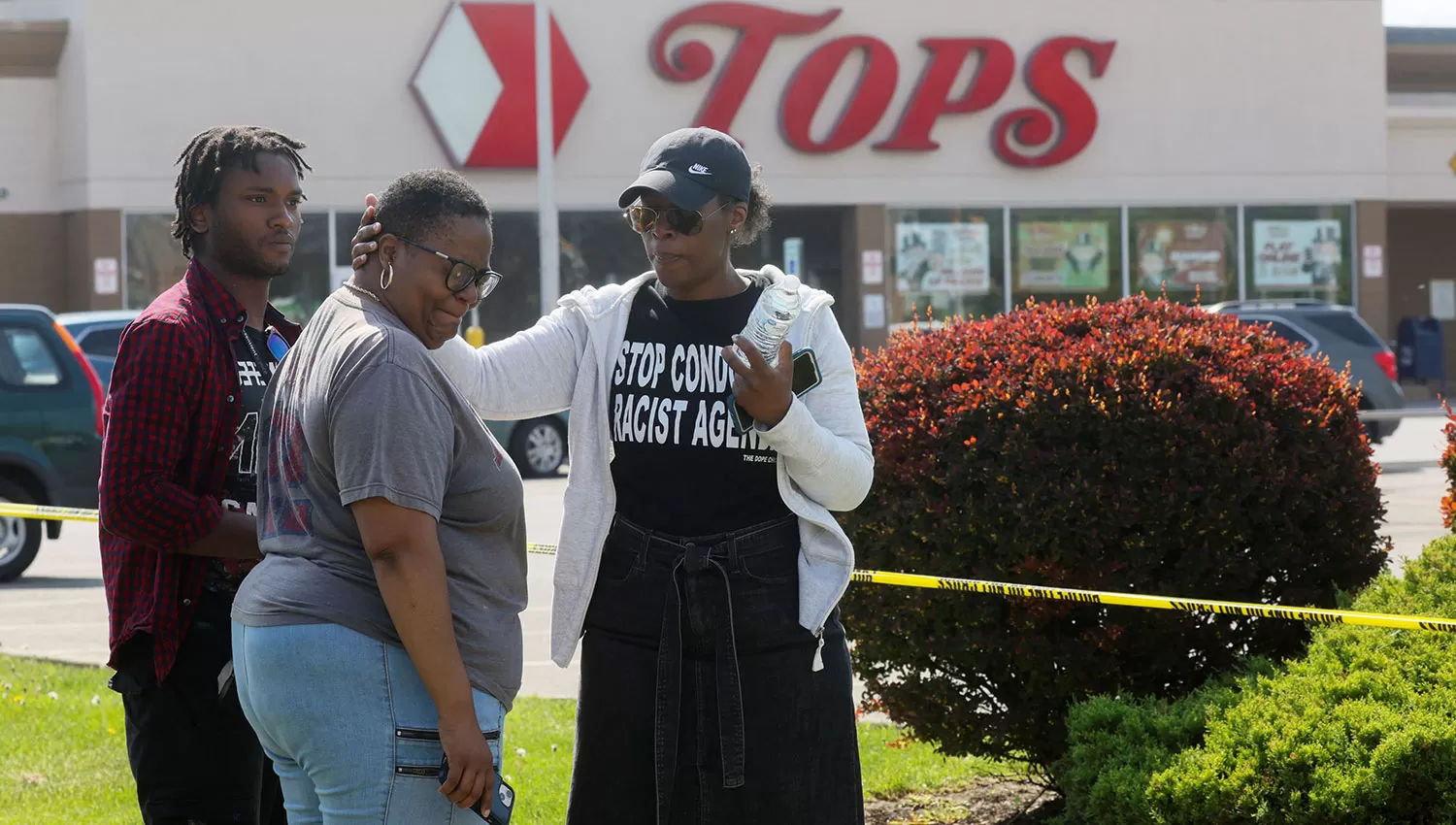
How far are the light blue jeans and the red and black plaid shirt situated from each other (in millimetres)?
572

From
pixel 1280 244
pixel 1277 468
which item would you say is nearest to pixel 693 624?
pixel 1277 468

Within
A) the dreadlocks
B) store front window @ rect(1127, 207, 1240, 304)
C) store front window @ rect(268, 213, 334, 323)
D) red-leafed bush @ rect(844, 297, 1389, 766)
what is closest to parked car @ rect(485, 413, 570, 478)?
store front window @ rect(268, 213, 334, 323)

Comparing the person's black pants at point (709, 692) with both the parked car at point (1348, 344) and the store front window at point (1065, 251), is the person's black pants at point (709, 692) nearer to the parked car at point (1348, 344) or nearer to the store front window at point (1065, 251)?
the parked car at point (1348, 344)

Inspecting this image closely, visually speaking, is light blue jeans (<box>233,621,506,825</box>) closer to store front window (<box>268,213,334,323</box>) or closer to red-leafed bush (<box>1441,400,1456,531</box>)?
red-leafed bush (<box>1441,400,1456,531</box>)

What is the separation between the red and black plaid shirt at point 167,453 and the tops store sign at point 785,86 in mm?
19560

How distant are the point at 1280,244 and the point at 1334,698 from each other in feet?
77.5

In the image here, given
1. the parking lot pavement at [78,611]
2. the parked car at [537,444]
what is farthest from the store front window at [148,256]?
the parking lot pavement at [78,611]

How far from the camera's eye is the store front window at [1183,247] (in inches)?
1006

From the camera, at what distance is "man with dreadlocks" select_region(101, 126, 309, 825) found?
10.1 ft

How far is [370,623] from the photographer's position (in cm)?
261

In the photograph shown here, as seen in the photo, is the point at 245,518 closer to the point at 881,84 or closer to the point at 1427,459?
the point at 1427,459

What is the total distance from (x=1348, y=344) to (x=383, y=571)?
17.0 m

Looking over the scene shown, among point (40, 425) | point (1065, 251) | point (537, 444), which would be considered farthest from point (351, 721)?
point (1065, 251)

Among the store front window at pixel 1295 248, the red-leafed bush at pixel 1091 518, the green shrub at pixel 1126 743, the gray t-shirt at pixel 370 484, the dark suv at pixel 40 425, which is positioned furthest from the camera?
the store front window at pixel 1295 248
